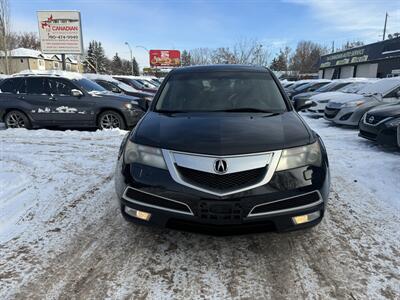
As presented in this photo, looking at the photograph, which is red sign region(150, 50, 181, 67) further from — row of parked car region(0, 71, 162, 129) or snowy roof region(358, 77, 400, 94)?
row of parked car region(0, 71, 162, 129)

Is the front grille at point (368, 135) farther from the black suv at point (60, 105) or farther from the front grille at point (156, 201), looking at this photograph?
the front grille at point (156, 201)

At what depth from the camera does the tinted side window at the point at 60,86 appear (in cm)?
946

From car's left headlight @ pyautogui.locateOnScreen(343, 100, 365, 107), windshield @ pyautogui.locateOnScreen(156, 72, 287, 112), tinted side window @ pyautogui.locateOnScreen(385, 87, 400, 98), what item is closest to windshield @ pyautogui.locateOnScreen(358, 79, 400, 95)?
tinted side window @ pyautogui.locateOnScreen(385, 87, 400, 98)

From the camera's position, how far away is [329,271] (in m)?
2.71

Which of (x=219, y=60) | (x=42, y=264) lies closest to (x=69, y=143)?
(x=42, y=264)

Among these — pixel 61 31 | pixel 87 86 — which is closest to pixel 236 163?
pixel 87 86

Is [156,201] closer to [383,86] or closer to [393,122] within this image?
[393,122]

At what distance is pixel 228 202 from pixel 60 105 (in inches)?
322

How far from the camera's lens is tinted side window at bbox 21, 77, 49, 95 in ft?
31.2

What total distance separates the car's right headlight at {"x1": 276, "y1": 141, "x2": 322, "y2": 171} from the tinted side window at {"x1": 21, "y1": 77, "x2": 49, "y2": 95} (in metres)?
8.62

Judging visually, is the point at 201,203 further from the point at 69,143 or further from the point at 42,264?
the point at 69,143

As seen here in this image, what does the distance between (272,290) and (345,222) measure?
1515 mm

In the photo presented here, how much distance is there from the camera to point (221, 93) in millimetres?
4031

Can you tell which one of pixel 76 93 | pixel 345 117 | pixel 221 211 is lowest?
pixel 345 117
